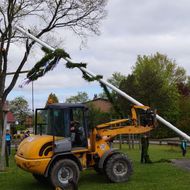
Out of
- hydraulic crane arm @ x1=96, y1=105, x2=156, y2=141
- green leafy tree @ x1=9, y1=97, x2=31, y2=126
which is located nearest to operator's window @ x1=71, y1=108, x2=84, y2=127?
hydraulic crane arm @ x1=96, y1=105, x2=156, y2=141

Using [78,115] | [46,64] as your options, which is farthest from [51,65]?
[78,115]

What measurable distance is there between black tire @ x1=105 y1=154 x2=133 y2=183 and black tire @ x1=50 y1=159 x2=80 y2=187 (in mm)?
1143

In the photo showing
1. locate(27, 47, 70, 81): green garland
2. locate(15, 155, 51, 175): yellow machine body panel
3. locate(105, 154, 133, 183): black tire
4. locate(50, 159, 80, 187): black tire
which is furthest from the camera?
locate(27, 47, 70, 81): green garland

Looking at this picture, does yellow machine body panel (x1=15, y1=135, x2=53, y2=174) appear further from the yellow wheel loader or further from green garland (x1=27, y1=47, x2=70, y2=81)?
green garland (x1=27, y1=47, x2=70, y2=81)

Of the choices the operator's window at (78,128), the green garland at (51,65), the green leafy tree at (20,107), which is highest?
the green leafy tree at (20,107)

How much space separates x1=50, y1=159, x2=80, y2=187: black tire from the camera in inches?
561

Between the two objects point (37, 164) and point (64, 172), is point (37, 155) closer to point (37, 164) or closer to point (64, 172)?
point (37, 164)

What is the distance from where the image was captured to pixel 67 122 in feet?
48.3

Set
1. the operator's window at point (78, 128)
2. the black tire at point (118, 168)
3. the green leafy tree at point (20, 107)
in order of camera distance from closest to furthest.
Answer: the operator's window at point (78, 128) → the black tire at point (118, 168) → the green leafy tree at point (20, 107)

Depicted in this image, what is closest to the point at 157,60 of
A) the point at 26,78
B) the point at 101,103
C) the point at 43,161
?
the point at 101,103

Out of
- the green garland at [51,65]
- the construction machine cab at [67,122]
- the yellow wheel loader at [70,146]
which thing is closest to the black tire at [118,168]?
the yellow wheel loader at [70,146]

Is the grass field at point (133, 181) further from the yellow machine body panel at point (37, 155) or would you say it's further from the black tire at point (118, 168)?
the yellow machine body panel at point (37, 155)

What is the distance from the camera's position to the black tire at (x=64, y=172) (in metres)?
14.2

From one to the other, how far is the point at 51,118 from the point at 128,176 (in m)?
3.10
